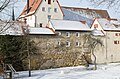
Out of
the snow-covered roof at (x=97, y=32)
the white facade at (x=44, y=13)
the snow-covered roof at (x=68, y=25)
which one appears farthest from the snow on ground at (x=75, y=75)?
the white facade at (x=44, y=13)

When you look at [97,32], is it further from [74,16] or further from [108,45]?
[74,16]

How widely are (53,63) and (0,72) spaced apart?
19785 millimetres

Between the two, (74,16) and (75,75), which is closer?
(75,75)

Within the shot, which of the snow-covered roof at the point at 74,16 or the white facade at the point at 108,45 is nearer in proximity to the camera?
the white facade at the point at 108,45

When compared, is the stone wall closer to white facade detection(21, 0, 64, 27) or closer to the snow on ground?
the snow on ground

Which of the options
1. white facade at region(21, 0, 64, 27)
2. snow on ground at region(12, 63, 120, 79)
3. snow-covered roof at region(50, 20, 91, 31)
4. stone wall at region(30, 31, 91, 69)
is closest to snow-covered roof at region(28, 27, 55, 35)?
stone wall at region(30, 31, 91, 69)

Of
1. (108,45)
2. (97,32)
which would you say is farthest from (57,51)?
(108,45)

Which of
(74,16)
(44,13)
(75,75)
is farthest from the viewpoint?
(74,16)

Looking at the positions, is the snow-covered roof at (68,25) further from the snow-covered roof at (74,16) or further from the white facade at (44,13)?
the snow-covered roof at (74,16)

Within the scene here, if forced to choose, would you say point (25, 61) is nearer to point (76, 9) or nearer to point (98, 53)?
point (98, 53)

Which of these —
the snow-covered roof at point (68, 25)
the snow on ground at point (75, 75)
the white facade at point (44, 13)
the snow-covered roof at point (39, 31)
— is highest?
the white facade at point (44, 13)

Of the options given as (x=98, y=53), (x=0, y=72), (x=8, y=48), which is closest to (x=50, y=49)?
(x=8, y=48)

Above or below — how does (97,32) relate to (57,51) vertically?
above

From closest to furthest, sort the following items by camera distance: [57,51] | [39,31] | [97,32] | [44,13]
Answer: [39,31]
[57,51]
[97,32]
[44,13]
